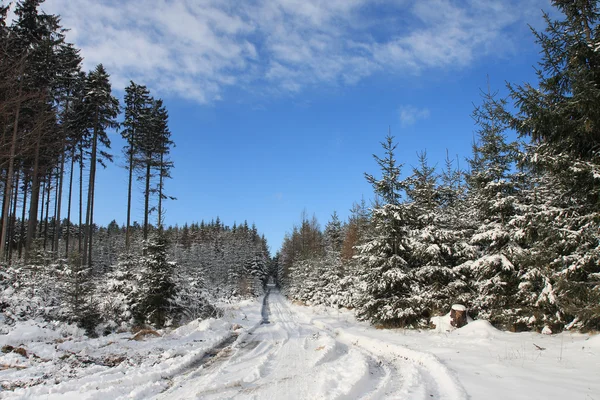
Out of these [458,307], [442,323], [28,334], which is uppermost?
[28,334]

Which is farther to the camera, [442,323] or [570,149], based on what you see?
[442,323]

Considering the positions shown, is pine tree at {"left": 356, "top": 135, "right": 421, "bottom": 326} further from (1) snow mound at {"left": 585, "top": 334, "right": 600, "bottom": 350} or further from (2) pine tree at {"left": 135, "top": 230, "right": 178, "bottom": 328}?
(2) pine tree at {"left": 135, "top": 230, "right": 178, "bottom": 328}

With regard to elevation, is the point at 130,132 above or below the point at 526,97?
above

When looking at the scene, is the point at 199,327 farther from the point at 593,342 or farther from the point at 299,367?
the point at 593,342

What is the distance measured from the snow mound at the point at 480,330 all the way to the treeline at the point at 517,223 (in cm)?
50

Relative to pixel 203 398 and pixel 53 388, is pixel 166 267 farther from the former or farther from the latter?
pixel 203 398

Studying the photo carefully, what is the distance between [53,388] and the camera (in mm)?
5711

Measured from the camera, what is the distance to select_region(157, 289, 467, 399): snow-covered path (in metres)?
5.48

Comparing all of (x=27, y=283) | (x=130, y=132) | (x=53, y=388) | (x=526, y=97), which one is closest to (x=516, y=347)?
(x=526, y=97)

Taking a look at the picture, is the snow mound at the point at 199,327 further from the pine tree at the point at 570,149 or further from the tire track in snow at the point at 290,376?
the pine tree at the point at 570,149

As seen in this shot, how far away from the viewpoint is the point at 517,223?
11602 mm

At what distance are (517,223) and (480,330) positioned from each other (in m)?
3.83

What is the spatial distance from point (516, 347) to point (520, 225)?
164 inches

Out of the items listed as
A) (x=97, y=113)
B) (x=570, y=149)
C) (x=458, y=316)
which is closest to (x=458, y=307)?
(x=458, y=316)
